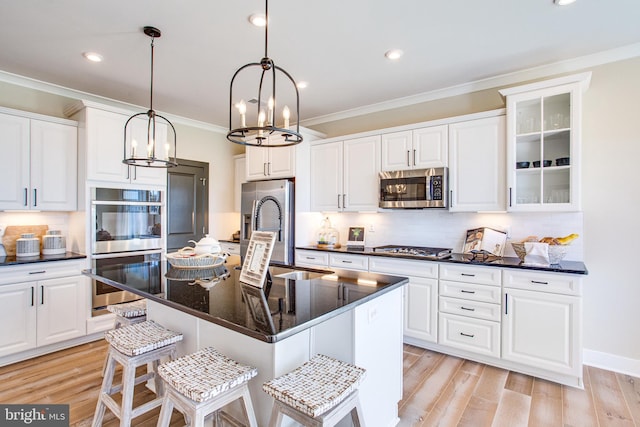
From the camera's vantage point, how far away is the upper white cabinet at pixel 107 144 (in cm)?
333

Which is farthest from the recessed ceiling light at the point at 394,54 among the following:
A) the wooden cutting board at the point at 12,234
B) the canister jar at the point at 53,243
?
the wooden cutting board at the point at 12,234

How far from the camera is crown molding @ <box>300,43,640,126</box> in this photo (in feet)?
8.98

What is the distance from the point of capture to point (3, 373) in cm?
273

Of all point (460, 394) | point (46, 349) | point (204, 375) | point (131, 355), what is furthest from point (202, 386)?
point (46, 349)

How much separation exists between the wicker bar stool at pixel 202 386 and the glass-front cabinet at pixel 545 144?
8.84ft

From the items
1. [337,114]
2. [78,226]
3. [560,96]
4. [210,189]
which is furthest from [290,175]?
[560,96]

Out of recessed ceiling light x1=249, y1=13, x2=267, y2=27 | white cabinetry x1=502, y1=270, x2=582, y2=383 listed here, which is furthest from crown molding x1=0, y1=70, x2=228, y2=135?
white cabinetry x1=502, y1=270, x2=582, y2=383

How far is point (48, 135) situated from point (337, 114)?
3.29 m

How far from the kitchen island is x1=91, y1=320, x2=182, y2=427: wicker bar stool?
0.15m

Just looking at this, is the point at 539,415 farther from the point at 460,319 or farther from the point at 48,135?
the point at 48,135

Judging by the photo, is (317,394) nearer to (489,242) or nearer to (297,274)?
(297,274)

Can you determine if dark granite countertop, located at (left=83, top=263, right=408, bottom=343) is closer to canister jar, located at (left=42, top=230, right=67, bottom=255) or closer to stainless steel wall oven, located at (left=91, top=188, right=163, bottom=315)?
stainless steel wall oven, located at (left=91, top=188, right=163, bottom=315)

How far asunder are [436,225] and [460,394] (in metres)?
1.77

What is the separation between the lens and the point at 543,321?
8.52ft
